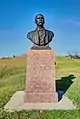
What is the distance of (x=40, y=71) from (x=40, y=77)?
203 millimetres

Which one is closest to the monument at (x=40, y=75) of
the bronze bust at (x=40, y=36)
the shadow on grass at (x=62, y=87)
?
the bronze bust at (x=40, y=36)

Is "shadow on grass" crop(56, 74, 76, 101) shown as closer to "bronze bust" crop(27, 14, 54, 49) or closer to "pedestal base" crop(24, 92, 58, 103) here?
"pedestal base" crop(24, 92, 58, 103)

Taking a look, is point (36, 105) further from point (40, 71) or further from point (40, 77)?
point (40, 71)

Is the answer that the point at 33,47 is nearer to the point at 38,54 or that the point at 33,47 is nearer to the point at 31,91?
the point at 38,54

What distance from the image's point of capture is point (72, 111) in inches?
350

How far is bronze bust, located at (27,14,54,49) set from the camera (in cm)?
1055

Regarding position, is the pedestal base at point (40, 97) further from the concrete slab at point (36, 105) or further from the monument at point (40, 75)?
the concrete slab at point (36, 105)

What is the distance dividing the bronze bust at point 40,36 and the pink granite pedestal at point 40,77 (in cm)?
35

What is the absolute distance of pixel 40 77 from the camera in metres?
10.4

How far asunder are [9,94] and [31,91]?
2.15 m

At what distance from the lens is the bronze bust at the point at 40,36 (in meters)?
10.5

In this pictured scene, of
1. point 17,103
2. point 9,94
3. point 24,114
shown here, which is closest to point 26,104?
point 17,103

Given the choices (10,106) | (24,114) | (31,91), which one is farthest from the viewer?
(31,91)

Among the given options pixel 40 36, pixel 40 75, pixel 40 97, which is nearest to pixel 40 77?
pixel 40 75
